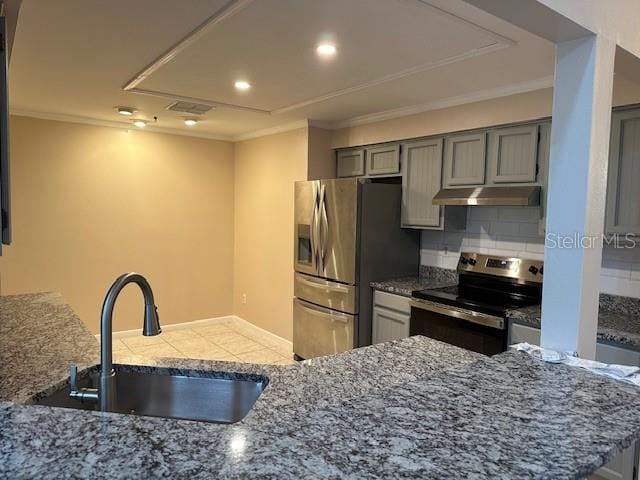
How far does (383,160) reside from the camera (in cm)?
403

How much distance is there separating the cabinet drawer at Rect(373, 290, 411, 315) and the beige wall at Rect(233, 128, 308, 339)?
1.23m

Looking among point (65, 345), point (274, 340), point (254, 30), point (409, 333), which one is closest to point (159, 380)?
point (65, 345)

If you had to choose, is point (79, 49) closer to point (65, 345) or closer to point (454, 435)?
point (65, 345)

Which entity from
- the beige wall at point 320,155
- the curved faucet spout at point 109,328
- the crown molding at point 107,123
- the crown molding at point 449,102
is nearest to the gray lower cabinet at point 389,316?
the beige wall at point 320,155

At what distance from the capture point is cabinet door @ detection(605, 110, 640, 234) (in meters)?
2.52

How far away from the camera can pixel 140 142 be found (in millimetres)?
4980

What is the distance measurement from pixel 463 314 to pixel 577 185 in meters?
1.64

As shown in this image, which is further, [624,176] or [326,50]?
[624,176]

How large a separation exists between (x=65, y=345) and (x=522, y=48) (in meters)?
2.52

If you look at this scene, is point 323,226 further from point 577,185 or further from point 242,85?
point 577,185

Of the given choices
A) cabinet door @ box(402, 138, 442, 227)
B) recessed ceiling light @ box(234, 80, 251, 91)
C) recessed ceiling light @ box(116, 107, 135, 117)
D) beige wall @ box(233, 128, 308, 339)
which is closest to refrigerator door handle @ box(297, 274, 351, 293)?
beige wall @ box(233, 128, 308, 339)

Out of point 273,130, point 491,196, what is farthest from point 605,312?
point 273,130

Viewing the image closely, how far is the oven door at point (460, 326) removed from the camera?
9.13ft

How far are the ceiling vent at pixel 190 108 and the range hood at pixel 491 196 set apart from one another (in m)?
2.09
